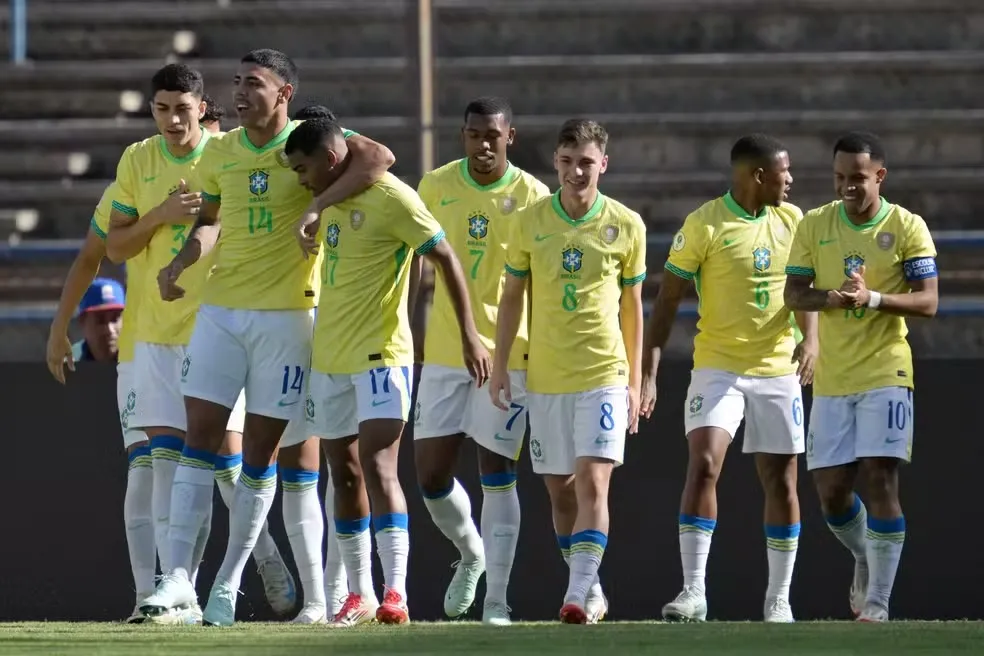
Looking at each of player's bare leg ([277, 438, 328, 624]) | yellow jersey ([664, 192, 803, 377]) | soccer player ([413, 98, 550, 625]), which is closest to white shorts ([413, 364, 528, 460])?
soccer player ([413, 98, 550, 625])

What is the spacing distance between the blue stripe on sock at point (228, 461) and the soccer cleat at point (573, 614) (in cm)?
189

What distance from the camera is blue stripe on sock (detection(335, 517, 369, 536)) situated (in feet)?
24.3

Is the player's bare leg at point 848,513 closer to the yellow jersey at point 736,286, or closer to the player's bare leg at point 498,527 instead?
the yellow jersey at point 736,286

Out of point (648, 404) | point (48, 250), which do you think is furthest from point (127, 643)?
point (48, 250)

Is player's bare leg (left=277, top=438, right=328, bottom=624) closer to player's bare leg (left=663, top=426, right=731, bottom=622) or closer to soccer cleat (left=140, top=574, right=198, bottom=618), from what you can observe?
soccer cleat (left=140, top=574, right=198, bottom=618)

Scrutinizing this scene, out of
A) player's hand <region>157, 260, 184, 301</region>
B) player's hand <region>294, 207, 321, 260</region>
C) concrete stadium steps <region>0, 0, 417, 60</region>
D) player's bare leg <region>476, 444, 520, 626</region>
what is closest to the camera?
player's hand <region>294, 207, 321, 260</region>

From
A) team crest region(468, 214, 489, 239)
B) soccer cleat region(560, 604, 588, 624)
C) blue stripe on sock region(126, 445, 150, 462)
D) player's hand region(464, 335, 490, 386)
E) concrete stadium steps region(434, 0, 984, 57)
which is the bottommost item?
soccer cleat region(560, 604, 588, 624)

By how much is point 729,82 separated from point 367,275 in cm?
714

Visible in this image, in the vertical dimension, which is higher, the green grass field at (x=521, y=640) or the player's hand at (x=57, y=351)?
the player's hand at (x=57, y=351)

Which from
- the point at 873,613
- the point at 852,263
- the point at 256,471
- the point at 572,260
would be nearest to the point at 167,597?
the point at 256,471

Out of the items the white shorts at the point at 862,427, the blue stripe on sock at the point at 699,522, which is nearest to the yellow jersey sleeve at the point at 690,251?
the white shorts at the point at 862,427

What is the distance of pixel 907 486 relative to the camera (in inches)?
377

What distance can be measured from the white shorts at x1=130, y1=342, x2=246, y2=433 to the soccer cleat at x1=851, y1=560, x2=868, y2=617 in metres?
2.95

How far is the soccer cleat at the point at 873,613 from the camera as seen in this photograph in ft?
26.2
